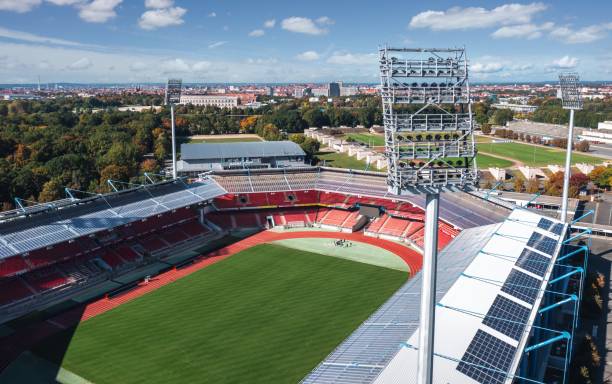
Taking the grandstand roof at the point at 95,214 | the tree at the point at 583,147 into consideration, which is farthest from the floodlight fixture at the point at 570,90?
the tree at the point at 583,147

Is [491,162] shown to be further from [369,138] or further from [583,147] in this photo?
[369,138]

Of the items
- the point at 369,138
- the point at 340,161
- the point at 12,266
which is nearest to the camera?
the point at 12,266

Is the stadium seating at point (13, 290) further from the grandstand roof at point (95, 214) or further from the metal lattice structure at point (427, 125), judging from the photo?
the metal lattice structure at point (427, 125)

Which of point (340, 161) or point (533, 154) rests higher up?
point (533, 154)

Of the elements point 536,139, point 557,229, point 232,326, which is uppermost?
point 536,139

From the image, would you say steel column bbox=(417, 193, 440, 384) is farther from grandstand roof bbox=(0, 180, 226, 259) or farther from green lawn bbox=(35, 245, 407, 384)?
grandstand roof bbox=(0, 180, 226, 259)

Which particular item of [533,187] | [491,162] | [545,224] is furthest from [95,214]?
[491,162]

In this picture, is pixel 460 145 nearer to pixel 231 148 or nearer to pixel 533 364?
pixel 533 364
